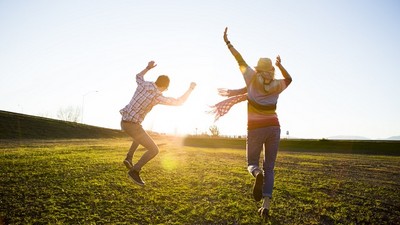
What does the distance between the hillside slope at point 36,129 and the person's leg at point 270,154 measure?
50398 millimetres

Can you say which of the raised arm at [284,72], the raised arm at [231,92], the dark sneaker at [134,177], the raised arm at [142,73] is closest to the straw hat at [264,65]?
the raised arm at [284,72]

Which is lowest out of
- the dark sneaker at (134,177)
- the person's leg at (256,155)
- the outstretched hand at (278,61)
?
the dark sneaker at (134,177)

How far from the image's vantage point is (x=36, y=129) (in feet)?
191

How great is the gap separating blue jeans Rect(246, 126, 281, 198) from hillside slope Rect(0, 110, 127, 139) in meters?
50.2

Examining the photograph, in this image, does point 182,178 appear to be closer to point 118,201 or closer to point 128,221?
point 118,201

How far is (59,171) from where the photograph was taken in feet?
33.9

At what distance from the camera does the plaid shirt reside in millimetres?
6602

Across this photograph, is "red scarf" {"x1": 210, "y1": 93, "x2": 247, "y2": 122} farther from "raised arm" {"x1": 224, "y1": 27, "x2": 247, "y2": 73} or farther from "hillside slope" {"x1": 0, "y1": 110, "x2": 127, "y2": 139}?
"hillside slope" {"x1": 0, "y1": 110, "x2": 127, "y2": 139}

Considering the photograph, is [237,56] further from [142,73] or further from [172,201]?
[172,201]

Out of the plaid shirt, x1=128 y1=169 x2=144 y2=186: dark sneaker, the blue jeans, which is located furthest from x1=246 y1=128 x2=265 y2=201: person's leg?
x1=128 y1=169 x2=144 y2=186: dark sneaker

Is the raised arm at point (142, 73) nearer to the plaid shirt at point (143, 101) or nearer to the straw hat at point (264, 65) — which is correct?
the plaid shirt at point (143, 101)

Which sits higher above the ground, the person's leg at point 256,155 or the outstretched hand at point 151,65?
the outstretched hand at point 151,65

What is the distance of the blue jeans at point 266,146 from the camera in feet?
17.8

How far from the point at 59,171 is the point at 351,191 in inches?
362
